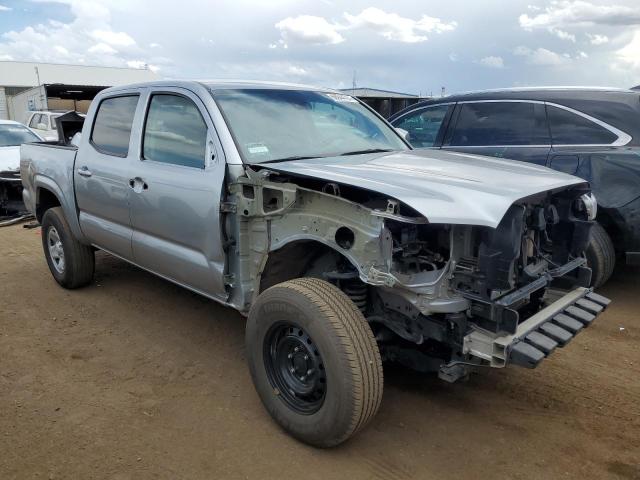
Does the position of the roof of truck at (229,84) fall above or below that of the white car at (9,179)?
above

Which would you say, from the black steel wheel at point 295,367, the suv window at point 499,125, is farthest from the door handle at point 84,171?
the suv window at point 499,125

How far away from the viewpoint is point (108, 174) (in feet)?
14.2

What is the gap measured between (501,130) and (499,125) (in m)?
0.07

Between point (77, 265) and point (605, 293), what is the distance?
522cm

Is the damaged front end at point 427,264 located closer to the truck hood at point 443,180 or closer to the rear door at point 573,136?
the truck hood at point 443,180

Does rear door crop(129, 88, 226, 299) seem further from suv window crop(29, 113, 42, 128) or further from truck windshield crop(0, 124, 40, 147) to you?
suv window crop(29, 113, 42, 128)

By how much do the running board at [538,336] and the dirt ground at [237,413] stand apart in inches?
24.5

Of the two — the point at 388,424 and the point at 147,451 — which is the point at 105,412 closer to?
the point at 147,451

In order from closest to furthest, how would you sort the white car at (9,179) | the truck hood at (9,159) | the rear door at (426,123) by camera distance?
1. the rear door at (426,123)
2. the white car at (9,179)
3. the truck hood at (9,159)

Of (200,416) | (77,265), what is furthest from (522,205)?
(77,265)

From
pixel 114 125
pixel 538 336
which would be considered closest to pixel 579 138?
pixel 538 336

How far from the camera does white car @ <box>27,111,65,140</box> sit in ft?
47.5

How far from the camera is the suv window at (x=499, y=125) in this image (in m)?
5.51

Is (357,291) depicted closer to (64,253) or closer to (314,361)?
(314,361)
